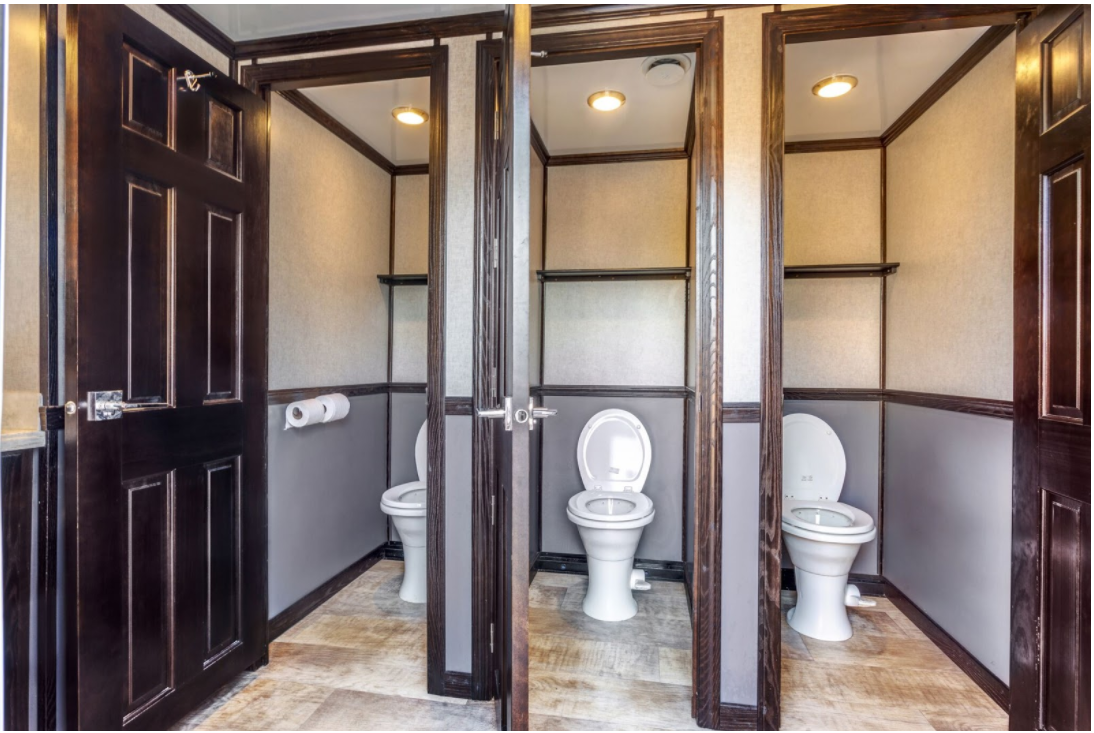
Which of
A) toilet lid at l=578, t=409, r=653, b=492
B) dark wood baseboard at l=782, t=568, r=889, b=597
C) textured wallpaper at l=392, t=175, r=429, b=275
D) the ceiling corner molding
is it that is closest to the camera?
the ceiling corner molding

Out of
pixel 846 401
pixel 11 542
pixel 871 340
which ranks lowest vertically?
pixel 11 542

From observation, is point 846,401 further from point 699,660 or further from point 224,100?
point 224,100

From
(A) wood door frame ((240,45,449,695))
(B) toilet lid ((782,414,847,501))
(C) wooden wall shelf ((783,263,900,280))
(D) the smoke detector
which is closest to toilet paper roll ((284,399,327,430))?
(A) wood door frame ((240,45,449,695))

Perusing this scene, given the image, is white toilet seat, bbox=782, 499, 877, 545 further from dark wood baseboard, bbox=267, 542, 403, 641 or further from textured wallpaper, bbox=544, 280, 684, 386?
dark wood baseboard, bbox=267, 542, 403, 641

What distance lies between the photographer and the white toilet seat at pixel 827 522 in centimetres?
221

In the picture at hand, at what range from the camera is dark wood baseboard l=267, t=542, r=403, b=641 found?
2.31 m

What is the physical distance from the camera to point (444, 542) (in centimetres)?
196

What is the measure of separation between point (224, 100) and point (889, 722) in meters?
2.98

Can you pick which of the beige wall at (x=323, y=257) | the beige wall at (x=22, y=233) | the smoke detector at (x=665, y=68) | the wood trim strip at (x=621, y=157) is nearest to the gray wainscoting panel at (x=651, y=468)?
the beige wall at (x=323, y=257)

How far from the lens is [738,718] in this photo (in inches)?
69.7

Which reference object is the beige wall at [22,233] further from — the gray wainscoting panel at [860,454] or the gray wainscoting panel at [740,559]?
the gray wainscoting panel at [860,454]

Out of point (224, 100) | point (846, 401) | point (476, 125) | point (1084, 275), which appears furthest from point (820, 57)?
point (224, 100)

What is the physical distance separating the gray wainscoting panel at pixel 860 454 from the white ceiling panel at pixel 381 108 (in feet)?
8.17

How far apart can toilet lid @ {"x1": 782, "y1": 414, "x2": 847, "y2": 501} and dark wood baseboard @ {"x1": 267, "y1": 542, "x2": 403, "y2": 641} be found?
2.19 meters
